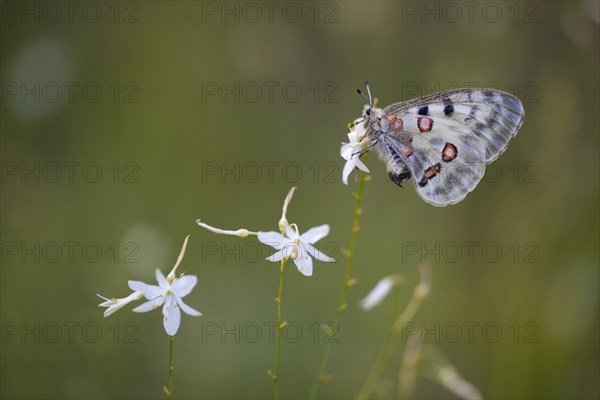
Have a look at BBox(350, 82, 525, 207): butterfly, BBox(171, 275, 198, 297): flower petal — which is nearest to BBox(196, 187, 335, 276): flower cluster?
BBox(171, 275, 198, 297): flower petal

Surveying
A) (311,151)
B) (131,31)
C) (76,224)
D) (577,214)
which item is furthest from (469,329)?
(131,31)

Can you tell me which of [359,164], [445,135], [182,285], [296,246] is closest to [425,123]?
[445,135]

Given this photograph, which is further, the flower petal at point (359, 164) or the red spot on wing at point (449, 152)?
the red spot on wing at point (449, 152)

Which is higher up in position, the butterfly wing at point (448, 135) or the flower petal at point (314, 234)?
the butterfly wing at point (448, 135)

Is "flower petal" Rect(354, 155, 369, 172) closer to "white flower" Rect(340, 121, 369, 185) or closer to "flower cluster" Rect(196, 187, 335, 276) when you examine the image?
"white flower" Rect(340, 121, 369, 185)

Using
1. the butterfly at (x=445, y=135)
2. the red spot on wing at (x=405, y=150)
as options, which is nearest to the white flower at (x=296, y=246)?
the butterfly at (x=445, y=135)

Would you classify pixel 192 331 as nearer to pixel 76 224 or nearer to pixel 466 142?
pixel 76 224

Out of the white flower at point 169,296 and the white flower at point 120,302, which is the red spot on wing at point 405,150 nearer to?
the white flower at point 169,296
